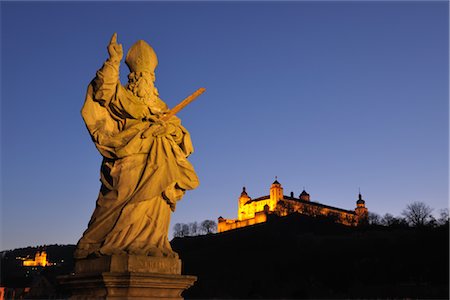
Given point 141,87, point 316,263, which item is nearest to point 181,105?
point 141,87

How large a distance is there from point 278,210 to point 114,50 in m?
124

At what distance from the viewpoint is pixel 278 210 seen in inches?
5027

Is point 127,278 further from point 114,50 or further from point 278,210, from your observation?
point 278,210

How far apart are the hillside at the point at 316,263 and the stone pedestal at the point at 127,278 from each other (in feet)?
181

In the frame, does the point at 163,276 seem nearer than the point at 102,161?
Yes

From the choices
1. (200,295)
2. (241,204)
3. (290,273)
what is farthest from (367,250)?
(241,204)

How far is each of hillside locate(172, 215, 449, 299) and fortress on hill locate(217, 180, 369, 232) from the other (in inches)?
658

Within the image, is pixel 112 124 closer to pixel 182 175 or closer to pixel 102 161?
pixel 102 161

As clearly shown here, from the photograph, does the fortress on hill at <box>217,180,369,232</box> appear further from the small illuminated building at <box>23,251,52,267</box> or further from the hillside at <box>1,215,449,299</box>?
the small illuminated building at <box>23,251,52,267</box>

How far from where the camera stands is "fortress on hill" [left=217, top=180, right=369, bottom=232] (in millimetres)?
127750

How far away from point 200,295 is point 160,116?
6674cm

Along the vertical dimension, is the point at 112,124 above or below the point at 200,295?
above

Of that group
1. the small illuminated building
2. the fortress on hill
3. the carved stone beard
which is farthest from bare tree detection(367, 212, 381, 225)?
the carved stone beard

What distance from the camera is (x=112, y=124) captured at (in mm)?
5684
